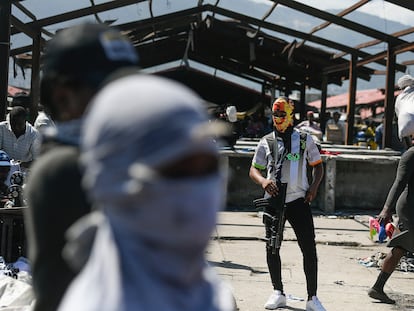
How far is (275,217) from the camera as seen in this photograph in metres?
6.68

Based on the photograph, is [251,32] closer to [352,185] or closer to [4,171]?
[352,185]

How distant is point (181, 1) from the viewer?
1811 cm

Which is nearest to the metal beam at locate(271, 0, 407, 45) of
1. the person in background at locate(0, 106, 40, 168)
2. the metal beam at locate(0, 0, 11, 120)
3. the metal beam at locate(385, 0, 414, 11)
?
the metal beam at locate(385, 0, 414, 11)

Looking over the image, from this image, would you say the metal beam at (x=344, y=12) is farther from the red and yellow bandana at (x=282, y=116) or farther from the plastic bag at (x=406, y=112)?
the red and yellow bandana at (x=282, y=116)

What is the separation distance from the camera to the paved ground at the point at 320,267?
725 centimetres

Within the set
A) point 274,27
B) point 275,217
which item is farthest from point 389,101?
point 275,217

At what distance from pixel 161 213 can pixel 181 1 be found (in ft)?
55.8

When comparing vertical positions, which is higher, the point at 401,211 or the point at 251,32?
the point at 251,32

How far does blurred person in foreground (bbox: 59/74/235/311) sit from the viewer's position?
1.54m

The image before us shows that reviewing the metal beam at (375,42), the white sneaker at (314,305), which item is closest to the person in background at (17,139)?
the white sneaker at (314,305)

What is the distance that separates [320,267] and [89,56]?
7.21m

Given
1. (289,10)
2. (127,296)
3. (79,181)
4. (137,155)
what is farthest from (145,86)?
(289,10)

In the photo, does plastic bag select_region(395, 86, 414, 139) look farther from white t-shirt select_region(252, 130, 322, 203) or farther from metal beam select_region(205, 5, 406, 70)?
metal beam select_region(205, 5, 406, 70)

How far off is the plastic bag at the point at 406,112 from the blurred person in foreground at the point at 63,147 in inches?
206
